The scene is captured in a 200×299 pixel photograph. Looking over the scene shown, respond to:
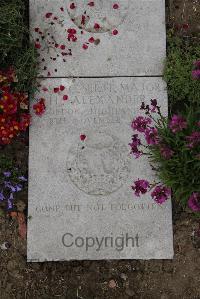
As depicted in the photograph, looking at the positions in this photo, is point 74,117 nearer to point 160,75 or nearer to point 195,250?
point 160,75

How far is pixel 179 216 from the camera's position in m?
4.25

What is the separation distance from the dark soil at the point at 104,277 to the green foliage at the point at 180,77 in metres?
1.18

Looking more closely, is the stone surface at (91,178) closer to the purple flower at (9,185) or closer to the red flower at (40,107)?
the red flower at (40,107)

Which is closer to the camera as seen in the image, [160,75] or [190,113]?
[190,113]

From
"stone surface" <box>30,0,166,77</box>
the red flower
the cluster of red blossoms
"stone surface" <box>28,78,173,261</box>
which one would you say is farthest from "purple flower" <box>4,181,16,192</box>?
"stone surface" <box>30,0,166,77</box>

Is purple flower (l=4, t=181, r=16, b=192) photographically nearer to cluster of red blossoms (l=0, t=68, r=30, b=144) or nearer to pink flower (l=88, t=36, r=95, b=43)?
cluster of red blossoms (l=0, t=68, r=30, b=144)

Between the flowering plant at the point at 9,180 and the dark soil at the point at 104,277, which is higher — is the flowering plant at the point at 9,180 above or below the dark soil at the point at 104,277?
above

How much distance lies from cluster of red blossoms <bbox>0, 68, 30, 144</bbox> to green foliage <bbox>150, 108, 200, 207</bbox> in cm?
125

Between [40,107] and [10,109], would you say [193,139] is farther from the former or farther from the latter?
[10,109]

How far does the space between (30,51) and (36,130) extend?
2.46 ft

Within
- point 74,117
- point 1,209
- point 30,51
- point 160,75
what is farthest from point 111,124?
point 1,209

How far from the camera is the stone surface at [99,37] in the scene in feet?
14.3

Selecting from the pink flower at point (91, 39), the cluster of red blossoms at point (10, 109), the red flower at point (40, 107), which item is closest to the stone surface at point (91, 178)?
the red flower at point (40, 107)

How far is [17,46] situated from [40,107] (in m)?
0.62
